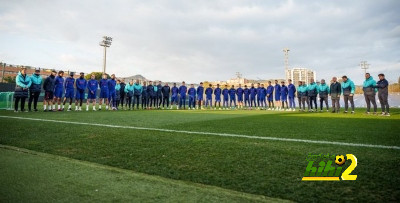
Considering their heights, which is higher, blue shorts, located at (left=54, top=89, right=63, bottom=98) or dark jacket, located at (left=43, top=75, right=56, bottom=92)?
dark jacket, located at (left=43, top=75, right=56, bottom=92)

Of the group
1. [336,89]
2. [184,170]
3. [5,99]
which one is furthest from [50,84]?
[336,89]

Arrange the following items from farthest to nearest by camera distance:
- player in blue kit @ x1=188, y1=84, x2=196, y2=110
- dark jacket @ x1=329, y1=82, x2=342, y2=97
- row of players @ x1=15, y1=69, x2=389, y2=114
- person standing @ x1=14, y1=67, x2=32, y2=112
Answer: player in blue kit @ x1=188, y1=84, x2=196, y2=110 → dark jacket @ x1=329, y1=82, x2=342, y2=97 → row of players @ x1=15, y1=69, x2=389, y2=114 → person standing @ x1=14, y1=67, x2=32, y2=112

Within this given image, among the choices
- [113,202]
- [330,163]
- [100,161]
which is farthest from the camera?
[100,161]

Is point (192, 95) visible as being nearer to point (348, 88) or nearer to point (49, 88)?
point (49, 88)

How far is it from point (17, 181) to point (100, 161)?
832 mm

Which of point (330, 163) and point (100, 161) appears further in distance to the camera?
point (100, 161)

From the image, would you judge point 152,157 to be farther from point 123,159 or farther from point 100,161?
point 100,161

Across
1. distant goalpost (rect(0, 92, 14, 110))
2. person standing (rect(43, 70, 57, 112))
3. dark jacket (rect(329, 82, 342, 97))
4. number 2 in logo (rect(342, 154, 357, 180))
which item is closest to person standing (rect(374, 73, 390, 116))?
dark jacket (rect(329, 82, 342, 97))

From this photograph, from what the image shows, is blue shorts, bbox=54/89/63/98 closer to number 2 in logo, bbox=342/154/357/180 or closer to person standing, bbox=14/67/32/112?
person standing, bbox=14/67/32/112

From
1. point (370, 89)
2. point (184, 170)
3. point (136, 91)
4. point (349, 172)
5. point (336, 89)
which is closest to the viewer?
point (349, 172)

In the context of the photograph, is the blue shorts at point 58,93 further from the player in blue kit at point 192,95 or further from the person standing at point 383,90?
the person standing at point 383,90

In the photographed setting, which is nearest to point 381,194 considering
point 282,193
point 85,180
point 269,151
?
point 282,193

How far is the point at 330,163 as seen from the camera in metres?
2.45

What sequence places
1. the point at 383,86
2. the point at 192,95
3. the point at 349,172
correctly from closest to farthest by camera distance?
the point at 349,172, the point at 383,86, the point at 192,95
